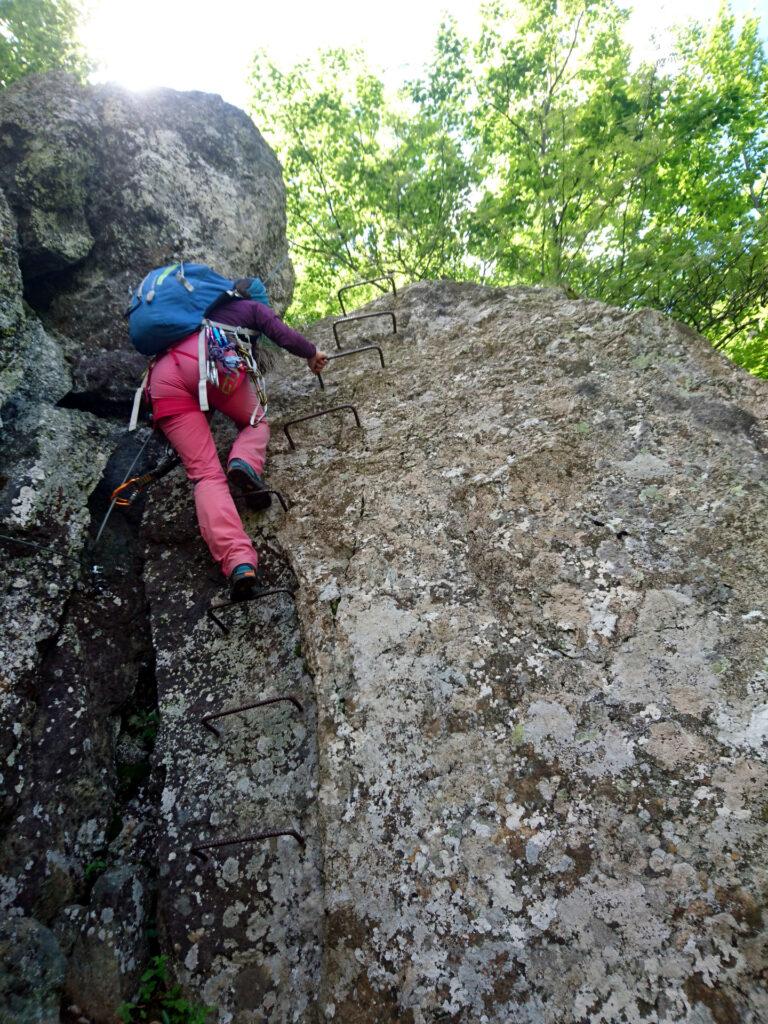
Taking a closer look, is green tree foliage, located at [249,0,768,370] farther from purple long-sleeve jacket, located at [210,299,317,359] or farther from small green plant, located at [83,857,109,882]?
small green plant, located at [83,857,109,882]

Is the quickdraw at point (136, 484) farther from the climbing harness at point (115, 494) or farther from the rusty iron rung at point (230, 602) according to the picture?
the rusty iron rung at point (230, 602)

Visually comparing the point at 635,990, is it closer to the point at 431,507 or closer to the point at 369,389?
the point at 431,507

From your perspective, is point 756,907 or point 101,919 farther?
point 101,919

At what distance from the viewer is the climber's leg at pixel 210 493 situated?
3965 mm

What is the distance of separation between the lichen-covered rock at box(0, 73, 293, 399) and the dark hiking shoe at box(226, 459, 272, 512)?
1894mm

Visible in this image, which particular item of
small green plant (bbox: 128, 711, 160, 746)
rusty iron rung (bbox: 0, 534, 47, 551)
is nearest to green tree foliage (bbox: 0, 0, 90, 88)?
rusty iron rung (bbox: 0, 534, 47, 551)

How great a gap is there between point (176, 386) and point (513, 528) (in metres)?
2.79

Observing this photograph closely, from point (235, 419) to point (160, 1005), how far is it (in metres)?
3.91

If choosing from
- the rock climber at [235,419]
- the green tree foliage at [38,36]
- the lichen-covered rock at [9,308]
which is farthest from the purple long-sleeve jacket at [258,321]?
the green tree foliage at [38,36]

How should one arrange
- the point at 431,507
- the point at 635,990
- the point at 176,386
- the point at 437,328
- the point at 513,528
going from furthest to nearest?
the point at 437,328, the point at 176,386, the point at 431,507, the point at 513,528, the point at 635,990

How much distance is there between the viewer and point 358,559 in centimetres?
399

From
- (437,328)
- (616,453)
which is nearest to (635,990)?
(616,453)

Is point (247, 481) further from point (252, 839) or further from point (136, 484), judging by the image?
point (252, 839)

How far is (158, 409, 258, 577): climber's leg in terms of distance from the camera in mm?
3965
